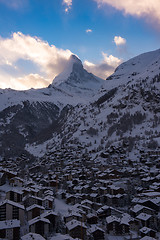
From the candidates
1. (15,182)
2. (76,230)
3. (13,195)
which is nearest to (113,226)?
(76,230)

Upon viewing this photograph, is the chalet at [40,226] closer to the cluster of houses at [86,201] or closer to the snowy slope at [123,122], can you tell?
the cluster of houses at [86,201]

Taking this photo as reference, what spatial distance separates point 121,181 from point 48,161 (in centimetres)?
3306

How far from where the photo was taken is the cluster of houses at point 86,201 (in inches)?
971

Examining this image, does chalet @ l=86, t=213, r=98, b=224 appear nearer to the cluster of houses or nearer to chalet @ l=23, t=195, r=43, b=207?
the cluster of houses

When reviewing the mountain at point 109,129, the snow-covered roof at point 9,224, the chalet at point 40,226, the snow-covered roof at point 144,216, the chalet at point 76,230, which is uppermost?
the mountain at point 109,129

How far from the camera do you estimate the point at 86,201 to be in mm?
36625

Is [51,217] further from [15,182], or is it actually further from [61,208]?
[15,182]

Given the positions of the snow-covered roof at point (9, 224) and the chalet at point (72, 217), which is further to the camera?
the chalet at point (72, 217)

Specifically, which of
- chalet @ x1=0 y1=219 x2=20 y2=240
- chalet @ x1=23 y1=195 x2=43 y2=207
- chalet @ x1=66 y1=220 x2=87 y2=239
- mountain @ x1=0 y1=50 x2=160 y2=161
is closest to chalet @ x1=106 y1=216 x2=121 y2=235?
chalet @ x1=66 y1=220 x2=87 y2=239

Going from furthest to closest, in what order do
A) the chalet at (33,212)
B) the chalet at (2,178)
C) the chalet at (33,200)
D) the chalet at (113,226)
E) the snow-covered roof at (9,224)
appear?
the chalet at (2,178) → the chalet at (33,200) → the chalet at (113,226) → the chalet at (33,212) → the snow-covered roof at (9,224)

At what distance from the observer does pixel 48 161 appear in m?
75.8

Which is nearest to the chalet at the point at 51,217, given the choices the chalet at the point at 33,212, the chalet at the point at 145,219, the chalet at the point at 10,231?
the chalet at the point at 33,212

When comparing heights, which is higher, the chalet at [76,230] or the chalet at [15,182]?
the chalet at [15,182]

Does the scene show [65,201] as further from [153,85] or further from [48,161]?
[153,85]
